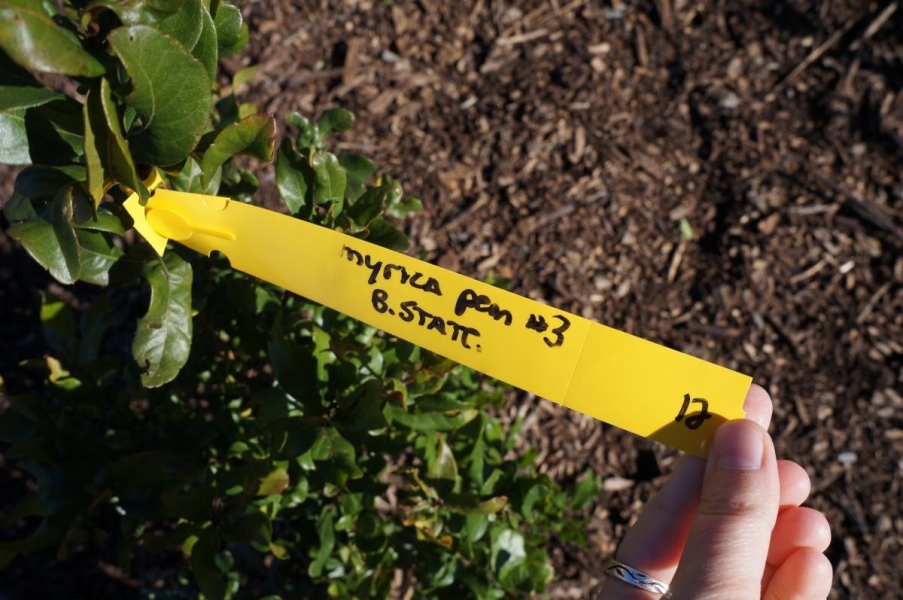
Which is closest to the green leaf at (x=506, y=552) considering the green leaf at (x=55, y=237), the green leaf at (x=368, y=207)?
the green leaf at (x=368, y=207)

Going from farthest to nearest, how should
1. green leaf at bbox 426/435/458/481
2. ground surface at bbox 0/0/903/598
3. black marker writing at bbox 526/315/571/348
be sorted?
1. ground surface at bbox 0/0/903/598
2. green leaf at bbox 426/435/458/481
3. black marker writing at bbox 526/315/571/348

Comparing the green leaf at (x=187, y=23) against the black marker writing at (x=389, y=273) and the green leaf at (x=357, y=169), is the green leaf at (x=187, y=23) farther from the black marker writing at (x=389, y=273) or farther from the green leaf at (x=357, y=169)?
the green leaf at (x=357, y=169)

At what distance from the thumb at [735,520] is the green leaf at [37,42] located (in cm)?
112

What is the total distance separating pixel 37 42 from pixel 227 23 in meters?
0.42

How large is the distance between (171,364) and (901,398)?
9.11ft

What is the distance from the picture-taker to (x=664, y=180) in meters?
3.21

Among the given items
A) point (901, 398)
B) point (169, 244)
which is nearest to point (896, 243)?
point (901, 398)

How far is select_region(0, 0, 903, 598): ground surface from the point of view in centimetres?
291

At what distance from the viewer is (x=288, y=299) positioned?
1.67 metres

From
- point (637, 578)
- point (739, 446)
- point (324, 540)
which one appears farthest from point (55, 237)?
point (637, 578)

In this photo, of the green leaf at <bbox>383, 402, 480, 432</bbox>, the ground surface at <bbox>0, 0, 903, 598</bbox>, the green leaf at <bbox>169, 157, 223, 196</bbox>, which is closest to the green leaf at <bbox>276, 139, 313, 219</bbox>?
the green leaf at <bbox>169, 157, 223, 196</bbox>

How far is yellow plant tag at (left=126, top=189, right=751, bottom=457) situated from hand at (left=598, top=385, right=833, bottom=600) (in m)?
0.08

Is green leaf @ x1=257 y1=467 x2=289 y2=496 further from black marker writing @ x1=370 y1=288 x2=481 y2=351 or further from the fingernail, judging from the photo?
the fingernail

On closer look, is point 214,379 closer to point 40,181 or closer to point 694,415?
point 40,181
